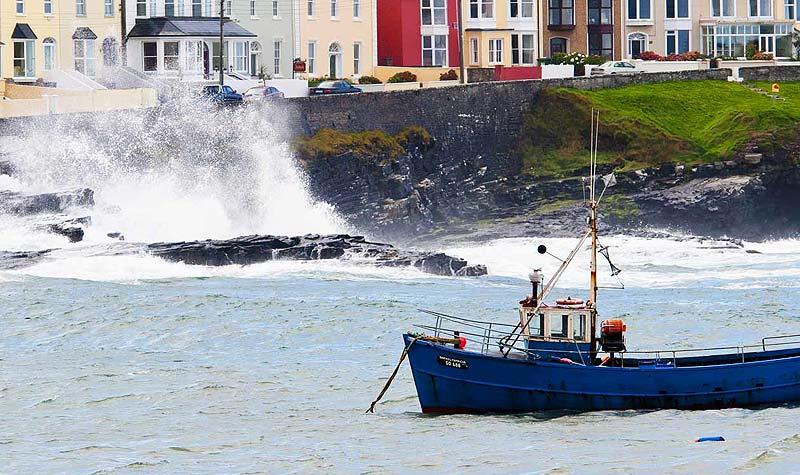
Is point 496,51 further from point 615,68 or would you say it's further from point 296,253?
point 296,253

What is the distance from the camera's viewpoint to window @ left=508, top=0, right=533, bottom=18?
3947 inches

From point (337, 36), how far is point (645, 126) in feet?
60.6

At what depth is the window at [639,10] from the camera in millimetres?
104188

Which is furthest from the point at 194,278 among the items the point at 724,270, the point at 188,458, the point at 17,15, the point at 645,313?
the point at 17,15

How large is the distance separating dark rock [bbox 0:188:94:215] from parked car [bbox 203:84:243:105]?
11783 mm

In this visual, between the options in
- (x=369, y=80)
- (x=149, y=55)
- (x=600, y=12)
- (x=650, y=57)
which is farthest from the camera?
(x=600, y=12)

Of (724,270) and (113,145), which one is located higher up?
(113,145)

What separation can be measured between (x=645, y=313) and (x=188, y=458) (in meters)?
20.4

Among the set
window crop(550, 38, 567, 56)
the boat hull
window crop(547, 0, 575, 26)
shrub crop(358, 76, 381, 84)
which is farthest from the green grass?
the boat hull

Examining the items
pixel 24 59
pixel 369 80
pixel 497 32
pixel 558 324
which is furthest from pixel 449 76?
pixel 558 324

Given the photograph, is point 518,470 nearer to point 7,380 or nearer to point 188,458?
point 188,458

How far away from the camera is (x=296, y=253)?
60375mm

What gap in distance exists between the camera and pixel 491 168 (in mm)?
81312

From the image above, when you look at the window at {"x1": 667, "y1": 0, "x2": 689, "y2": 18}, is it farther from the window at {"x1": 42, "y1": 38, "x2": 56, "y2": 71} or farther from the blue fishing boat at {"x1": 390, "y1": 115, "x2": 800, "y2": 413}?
the blue fishing boat at {"x1": 390, "y1": 115, "x2": 800, "y2": 413}
